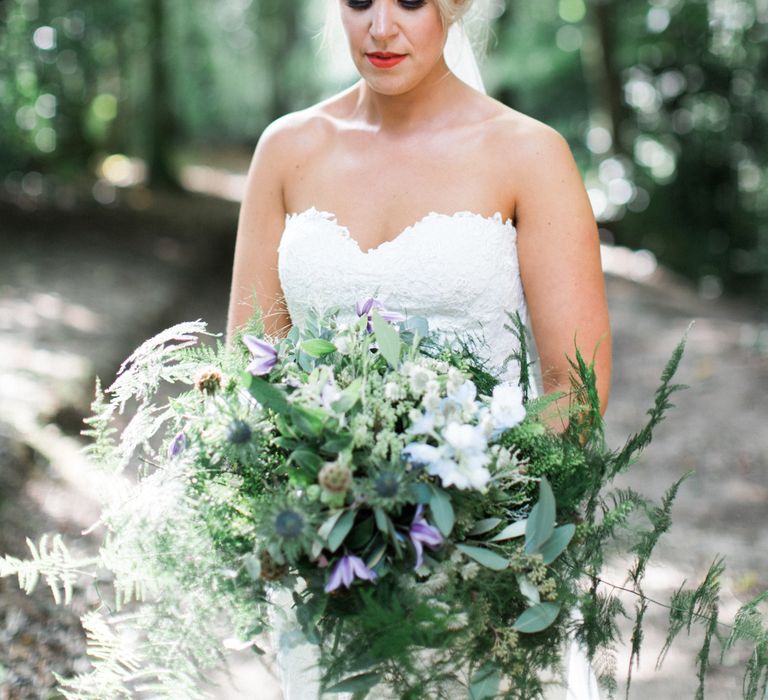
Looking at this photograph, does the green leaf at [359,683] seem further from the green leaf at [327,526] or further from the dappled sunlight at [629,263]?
the dappled sunlight at [629,263]

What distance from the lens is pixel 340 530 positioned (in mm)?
1706

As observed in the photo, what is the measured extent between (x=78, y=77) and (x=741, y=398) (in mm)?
8712

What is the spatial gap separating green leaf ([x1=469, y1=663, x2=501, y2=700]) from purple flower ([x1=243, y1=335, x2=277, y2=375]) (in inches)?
26.6

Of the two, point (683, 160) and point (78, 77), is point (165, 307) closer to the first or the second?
point (78, 77)

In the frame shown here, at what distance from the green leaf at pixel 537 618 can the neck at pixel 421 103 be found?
1.63 m

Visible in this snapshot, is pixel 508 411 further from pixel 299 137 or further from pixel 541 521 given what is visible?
pixel 299 137

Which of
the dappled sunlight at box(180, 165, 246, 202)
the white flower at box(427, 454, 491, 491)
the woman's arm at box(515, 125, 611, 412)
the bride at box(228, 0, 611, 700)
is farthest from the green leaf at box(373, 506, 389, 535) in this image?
the dappled sunlight at box(180, 165, 246, 202)

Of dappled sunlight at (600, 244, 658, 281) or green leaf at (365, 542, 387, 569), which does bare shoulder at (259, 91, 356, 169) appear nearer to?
green leaf at (365, 542, 387, 569)

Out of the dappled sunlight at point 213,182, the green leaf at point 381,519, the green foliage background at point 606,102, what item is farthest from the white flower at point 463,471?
the dappled sunlight at point 213,182

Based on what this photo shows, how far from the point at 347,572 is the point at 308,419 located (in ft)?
0.91

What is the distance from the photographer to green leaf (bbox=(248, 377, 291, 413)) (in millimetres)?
1781

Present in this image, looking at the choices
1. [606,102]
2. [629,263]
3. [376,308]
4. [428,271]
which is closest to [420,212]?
[428,271]

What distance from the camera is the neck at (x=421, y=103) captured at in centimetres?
295

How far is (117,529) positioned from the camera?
6.23 feet
